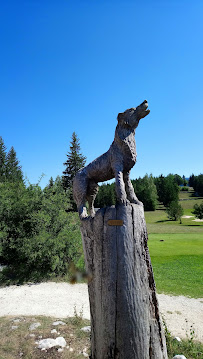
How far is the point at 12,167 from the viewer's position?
38312mm

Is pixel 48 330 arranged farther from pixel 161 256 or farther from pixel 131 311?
pixel 161 256

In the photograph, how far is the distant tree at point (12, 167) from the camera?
1454 inches

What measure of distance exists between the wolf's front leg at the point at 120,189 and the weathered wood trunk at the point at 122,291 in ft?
0.31

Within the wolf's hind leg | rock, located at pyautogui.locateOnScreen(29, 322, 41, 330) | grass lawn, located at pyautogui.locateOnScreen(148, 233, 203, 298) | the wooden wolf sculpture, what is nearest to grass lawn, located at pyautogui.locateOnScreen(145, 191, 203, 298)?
grass lawn, located at pyautogui.locateOnScreen(148, 233, 203, 298)

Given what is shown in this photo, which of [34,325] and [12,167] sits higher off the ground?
[12,167]

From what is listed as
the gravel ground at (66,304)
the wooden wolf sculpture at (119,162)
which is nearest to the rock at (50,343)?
the gravel ground at (66,304)

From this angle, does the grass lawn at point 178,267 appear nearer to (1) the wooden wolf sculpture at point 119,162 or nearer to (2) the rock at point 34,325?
(2) the rock at point 34,325

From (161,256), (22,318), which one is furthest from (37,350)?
(161,256)

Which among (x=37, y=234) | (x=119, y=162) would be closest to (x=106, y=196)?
(x=37, y=234)

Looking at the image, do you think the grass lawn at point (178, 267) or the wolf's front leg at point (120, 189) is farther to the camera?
the grass lawn at point (178, 267)

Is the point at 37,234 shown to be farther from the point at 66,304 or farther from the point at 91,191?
the point at 91,191

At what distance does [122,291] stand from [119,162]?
1686 mm

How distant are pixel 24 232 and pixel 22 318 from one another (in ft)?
18.5

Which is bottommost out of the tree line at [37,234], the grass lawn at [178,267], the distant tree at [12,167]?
the grass lawn at [178,267]
